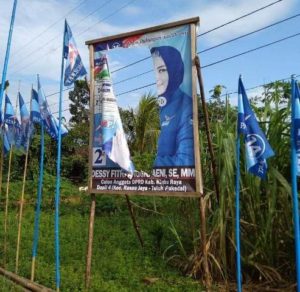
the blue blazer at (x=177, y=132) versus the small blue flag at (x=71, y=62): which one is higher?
the small blue flag at (x=71, y=62)

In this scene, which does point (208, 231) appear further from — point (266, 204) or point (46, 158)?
point (46, 158)

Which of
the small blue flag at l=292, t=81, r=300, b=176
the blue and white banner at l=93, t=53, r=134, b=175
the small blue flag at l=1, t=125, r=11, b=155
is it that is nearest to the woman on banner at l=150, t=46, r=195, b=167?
the blue and white banner at l=93, t=53, r=134, b=175

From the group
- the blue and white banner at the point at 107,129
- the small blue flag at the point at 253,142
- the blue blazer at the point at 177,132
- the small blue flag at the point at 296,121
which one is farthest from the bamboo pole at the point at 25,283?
the small blue flag at the point at 296,121

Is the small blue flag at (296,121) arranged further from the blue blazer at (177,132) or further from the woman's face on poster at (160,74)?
the woman's face on poster at (160,74)

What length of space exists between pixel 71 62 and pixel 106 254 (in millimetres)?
3133

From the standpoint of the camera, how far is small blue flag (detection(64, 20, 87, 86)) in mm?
6273

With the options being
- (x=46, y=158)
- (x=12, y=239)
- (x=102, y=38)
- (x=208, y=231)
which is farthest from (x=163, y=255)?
(x=46, y=158)

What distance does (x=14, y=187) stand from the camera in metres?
15.2

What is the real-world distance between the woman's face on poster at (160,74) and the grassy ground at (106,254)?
7.77ft

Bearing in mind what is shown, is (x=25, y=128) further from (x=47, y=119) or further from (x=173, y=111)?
(x=173, y=111)

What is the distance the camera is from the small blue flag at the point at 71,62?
20.6 ft

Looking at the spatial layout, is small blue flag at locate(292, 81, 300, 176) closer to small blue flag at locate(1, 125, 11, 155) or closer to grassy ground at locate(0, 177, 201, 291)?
grassy ground at locate(0, 177, 201, 291)

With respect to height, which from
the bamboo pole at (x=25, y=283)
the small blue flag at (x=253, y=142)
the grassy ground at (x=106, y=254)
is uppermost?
the small blue flag at (x=253, y=142)

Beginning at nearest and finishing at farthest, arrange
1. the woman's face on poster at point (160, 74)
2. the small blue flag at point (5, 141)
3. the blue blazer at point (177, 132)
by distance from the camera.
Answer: the blue blazer at point (177, 132) → the woman's face on poster at point (160, 74) → the small blue flag at point (5, 141)
